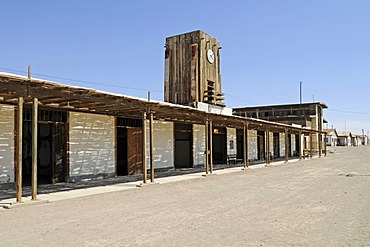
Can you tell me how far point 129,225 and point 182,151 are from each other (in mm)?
15546

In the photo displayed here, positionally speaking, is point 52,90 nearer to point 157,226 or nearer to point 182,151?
point 157,226

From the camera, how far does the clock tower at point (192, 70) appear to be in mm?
23844

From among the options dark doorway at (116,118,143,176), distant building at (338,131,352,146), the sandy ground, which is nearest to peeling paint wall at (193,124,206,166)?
dark doorway at (116,118,143,176)

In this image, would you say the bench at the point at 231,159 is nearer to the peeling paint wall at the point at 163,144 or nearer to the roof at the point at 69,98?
the peeling paint wall at the point at 163,144

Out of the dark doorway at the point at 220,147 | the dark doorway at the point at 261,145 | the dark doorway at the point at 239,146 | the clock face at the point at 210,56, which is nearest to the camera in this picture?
the clock face at the point at 210,56

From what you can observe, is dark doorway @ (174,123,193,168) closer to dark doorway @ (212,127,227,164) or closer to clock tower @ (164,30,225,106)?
clock tower @ (164,30,225,106)

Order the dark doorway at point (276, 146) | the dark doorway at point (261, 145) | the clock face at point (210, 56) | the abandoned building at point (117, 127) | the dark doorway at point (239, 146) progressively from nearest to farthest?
the abandoned building at point (117, 127), the clock face at point (210, 56), the dark doorway at point (239, 146), the dark doorway at point (261, 145), the dark doorway at point (276, 146)

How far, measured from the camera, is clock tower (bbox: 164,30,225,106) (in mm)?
23844

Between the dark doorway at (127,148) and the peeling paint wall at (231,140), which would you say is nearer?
the dark doorway at (127,148)

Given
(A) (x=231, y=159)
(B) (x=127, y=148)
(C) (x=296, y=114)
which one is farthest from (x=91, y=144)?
(C) (x=296, y=114)

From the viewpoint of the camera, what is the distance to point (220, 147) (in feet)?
86.9

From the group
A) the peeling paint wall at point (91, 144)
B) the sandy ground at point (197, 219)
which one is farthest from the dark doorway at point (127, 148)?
the sandy ground at point (197, 219)

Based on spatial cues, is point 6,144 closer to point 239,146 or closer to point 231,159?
point 231,159

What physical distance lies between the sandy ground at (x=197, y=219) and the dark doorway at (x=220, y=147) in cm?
1470
